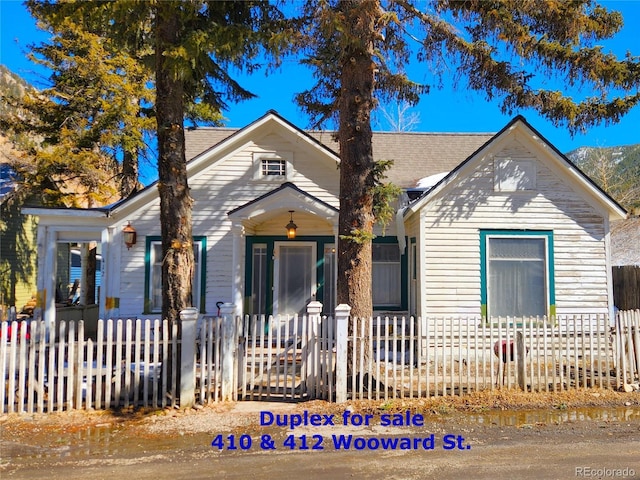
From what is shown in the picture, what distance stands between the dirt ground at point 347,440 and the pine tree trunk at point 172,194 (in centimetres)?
176

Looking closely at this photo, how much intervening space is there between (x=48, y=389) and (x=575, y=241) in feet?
33.8

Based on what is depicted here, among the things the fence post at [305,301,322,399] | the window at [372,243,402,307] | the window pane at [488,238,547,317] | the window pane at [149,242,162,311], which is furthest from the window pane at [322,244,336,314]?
the fence post at [305,301,322,399]

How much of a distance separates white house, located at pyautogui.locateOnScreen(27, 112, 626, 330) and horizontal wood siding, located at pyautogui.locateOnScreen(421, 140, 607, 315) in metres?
0.02

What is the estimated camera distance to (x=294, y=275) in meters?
11.7

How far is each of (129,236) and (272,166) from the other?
3.98 metres

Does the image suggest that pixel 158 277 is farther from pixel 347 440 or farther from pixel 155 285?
pixel 347 440

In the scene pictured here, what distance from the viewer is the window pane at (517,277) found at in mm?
9586

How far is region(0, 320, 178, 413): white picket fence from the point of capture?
593cm

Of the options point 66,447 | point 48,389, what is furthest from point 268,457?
point 48,389

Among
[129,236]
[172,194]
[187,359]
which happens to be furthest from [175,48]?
[129,236]

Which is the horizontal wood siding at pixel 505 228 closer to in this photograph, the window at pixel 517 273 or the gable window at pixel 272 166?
the window at pixel 517 273
